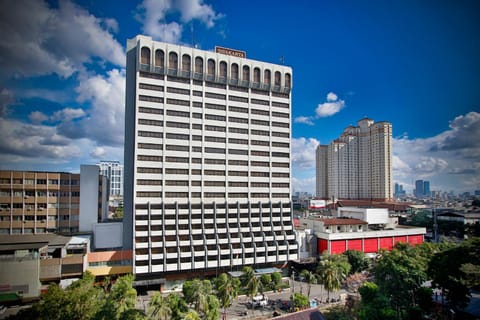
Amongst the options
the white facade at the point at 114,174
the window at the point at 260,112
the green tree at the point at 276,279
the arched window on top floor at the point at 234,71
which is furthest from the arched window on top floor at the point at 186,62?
the white facade at the point at 114,174

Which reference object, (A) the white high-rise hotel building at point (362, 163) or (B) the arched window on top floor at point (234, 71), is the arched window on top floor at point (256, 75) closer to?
(B) the arched window on top floor at point (234, 71)

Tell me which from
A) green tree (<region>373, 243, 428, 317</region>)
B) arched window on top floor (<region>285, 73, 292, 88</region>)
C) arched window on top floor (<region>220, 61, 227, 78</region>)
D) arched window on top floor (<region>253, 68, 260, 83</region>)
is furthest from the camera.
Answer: arched window on top floor (<region>285, 73, 292, 88</region>)

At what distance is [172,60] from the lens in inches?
2152

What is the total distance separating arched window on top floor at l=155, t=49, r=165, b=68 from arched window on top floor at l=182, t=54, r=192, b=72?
3.66 metres

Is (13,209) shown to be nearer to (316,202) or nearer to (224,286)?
(224,286)

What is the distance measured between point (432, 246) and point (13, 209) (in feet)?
248

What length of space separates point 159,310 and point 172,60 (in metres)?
42.0

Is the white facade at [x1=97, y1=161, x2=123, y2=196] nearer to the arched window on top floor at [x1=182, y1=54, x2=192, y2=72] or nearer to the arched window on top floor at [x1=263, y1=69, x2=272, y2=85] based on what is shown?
the arched window on top floor at [x1=182, y1=54, x2=192, y2=72]

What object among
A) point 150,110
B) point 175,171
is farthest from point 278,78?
point 175,171

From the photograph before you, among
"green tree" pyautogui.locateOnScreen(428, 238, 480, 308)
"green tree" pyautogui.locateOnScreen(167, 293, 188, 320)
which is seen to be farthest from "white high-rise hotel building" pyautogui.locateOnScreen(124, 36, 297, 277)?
"green tree" pyautogui.locateOnScreen(428, 238, 480, 308)

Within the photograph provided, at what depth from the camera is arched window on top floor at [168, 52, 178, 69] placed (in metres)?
54.3

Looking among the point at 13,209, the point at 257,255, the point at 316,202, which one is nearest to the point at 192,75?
the point at 257,255

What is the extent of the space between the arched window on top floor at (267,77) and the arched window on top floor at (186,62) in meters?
15.9

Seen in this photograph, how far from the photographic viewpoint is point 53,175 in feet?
180
